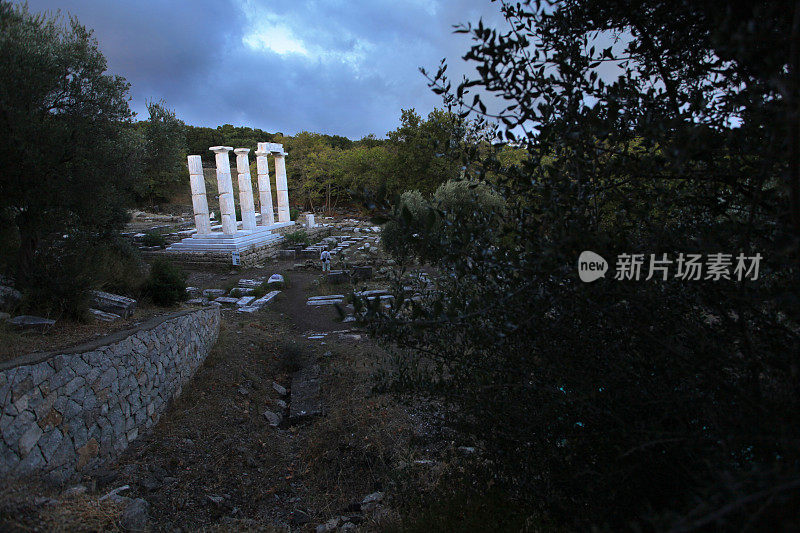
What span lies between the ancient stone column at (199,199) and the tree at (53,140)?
1023 centimetres

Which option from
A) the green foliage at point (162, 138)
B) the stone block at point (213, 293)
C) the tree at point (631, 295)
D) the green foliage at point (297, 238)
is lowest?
the stone block at point (213, 293)

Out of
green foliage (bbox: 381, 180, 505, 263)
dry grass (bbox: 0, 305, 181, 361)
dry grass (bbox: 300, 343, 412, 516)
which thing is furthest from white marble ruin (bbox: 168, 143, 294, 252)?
green foliage (bbox: 381, 180, 505, 263)

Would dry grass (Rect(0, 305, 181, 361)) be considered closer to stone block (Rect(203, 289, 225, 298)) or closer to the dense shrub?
the dense shrub

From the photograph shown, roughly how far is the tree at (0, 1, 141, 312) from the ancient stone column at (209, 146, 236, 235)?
32.9ft

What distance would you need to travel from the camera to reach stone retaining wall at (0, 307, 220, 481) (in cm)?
390

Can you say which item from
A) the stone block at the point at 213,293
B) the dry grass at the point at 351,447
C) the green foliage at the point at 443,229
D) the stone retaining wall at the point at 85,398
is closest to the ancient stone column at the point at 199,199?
the stone block at the point at 213,293

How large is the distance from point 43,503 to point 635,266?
4.34 m

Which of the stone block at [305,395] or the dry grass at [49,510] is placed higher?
the dry grass at [49,510]

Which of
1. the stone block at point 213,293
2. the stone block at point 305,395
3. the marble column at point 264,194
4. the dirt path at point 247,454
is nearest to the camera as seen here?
the dirt path at point 247,454

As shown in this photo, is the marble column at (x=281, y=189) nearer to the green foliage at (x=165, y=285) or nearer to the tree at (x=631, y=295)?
the green foliage at (x=165, y=285)

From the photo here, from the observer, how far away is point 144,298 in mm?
9102

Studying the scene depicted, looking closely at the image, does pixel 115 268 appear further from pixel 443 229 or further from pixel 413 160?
pixel 413 160

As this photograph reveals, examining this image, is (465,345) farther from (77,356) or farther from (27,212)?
(27,212)

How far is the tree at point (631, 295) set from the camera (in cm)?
156
